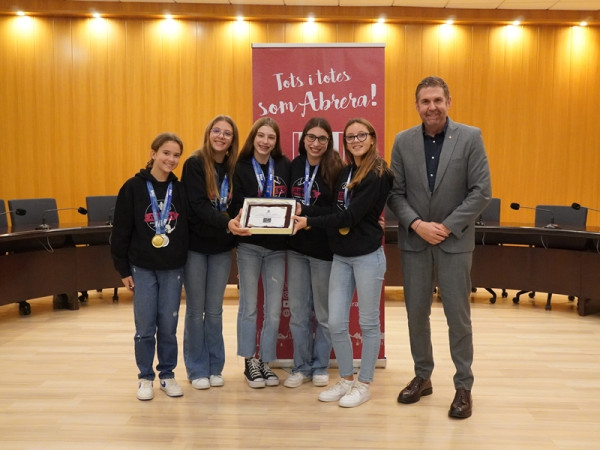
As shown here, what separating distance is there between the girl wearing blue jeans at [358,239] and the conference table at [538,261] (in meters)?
2.75

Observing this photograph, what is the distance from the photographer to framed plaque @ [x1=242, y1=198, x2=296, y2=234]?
123 inches

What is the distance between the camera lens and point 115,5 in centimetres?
787

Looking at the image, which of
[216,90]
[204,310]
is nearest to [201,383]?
[204,310]

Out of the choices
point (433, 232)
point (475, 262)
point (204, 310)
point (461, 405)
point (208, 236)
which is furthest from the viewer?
point (475, 262)

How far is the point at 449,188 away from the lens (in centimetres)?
307

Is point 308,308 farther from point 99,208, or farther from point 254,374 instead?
point 99,208

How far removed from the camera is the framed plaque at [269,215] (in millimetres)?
3127

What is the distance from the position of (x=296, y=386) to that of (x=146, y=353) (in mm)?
927

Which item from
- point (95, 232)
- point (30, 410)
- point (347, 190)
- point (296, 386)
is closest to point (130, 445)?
point (30, 410)

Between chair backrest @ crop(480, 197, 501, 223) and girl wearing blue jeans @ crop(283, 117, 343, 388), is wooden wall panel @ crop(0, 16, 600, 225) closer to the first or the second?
chair backrest @ crop(480, 197, 501, 223)

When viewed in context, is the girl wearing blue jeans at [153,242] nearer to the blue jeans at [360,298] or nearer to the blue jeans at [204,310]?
the blue jeans at [204,310]

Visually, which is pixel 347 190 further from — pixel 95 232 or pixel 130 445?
pixel 95 232

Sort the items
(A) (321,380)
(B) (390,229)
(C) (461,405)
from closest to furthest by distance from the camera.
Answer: (C) (461,405) → (A) (321,380) → (B) (390,229)

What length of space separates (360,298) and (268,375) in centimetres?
86
